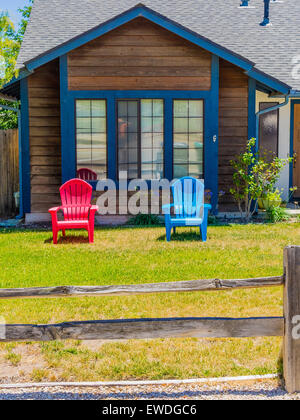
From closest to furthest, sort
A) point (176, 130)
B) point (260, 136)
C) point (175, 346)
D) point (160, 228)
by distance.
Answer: point (175, 346) < point (160, 228) < point (176, 130) < point (260, 136)

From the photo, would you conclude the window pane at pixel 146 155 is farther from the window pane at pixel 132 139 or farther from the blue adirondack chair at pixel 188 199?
the blue adirondack chair at pixel 188 199

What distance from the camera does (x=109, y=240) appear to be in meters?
10.1

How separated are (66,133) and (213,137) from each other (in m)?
2.95

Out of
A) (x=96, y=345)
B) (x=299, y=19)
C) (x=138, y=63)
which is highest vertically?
(x=299, y=19)

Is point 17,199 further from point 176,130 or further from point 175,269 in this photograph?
point 175,269

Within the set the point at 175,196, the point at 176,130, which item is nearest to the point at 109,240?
the point at 175,196

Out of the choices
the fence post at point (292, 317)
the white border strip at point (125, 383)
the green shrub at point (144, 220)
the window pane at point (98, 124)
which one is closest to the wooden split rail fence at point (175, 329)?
the fence post at point (292, 317)

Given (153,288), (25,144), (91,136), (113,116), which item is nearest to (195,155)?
(113,116)

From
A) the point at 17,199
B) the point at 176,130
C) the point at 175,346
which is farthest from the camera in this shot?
the point at 17,199

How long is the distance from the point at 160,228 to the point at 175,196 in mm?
1003

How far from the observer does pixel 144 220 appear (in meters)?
11.9

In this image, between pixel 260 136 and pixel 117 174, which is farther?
pixel 260 136

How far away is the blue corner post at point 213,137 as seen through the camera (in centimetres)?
1189

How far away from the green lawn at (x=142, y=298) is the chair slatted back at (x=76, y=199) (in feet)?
1.37
